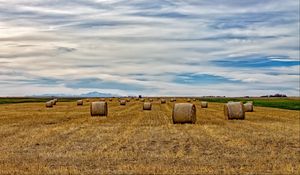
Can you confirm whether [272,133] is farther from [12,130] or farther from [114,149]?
[12,130]

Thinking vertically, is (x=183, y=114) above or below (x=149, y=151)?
above

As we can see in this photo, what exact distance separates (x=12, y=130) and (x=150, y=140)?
7.93 m

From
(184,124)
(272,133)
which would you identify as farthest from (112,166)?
(184,124)

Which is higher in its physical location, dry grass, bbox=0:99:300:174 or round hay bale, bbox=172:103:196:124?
round hay bale, bbox=172:103:196:124

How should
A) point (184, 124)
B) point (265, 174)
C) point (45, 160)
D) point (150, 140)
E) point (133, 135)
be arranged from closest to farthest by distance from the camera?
1. point (265, 174)
2. point (45, 160)
3. point (150, 140)
4. point (133, 135)
5. point (184, 124)

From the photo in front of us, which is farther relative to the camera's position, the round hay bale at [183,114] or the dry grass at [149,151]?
the round hay bale at [183,114]

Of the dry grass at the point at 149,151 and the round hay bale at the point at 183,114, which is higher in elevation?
the round hay bale at the point at 183,114

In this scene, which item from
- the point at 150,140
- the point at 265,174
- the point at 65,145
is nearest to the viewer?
the point at 265,174

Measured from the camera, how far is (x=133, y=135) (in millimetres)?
21328

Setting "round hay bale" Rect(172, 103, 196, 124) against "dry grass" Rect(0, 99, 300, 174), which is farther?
"round hay bale" Rect(172, 103, 196, 124)

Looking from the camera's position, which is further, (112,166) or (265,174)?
(112,166)

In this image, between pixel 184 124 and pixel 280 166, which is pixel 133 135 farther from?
pixel 280 166

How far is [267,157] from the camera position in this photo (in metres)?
15.2

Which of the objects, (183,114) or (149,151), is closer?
(149,151)
